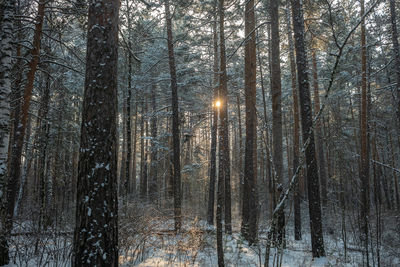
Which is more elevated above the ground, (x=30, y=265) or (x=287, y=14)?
(x=287, y=14)

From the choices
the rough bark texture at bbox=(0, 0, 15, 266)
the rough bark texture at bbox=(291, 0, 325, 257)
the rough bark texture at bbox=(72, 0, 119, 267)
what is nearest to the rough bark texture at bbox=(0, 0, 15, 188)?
the rough bark texture at bbox=(0, 0, 15, 266)

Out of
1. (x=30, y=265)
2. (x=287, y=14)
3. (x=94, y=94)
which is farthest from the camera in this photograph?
(x=287, y=14)

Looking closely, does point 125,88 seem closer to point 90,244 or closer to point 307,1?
point 307,1

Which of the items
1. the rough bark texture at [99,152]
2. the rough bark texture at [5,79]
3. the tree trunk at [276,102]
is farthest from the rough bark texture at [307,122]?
the rough bark texture at [5,79]

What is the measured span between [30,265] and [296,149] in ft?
34.4

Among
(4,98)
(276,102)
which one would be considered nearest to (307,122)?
(276,102)

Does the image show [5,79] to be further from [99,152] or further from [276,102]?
[276,102]

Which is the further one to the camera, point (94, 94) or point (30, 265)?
point (30, 265)

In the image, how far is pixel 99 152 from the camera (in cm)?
349

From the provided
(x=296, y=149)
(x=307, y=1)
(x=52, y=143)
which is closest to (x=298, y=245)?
(x=296, y=149)

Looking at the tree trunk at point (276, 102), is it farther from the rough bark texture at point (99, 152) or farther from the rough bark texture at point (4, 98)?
the rough bark texture at point (4, 98)

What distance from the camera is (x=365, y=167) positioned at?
35.1 feet

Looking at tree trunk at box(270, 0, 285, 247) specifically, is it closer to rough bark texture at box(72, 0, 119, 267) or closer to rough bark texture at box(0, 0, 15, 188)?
rough bark texture at box(72, 0, 119, 267)

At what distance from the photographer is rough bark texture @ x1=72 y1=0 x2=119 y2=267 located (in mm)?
3262
